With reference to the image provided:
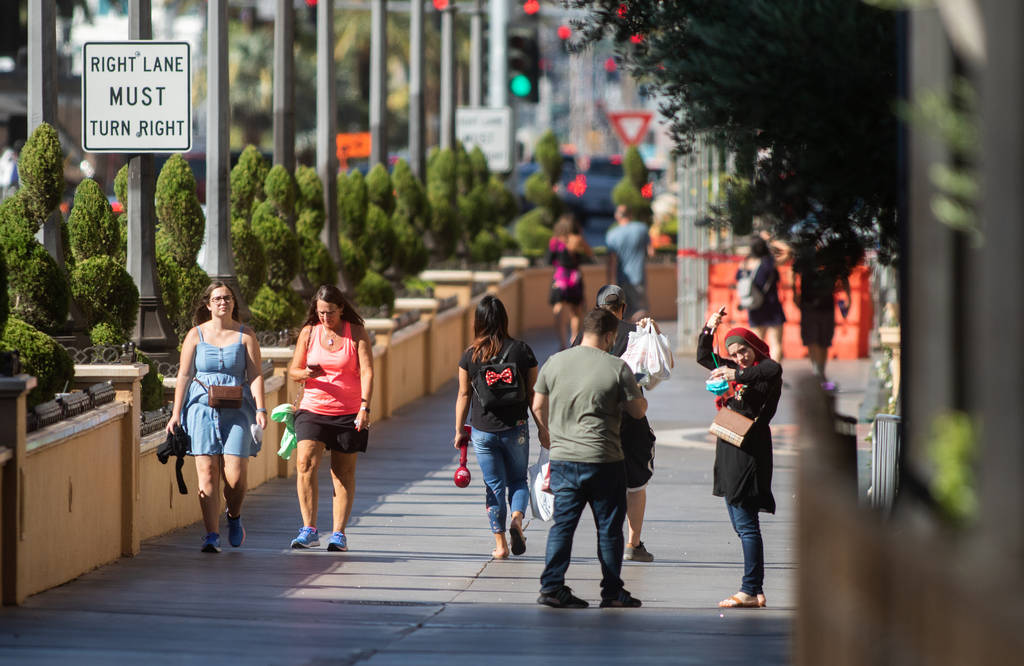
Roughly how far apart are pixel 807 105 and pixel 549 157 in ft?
90.2

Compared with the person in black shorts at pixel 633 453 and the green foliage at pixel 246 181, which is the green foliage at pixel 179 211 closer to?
the green foliage at pixel 246 181

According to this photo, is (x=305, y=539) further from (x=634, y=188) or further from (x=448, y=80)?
(x=634, y=188)

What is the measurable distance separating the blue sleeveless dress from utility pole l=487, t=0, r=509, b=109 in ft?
69.8

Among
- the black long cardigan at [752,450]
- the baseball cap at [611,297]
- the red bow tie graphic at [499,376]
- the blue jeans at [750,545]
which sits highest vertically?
the baseball cap at [611,297]

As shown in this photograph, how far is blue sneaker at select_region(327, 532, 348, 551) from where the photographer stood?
11069mm

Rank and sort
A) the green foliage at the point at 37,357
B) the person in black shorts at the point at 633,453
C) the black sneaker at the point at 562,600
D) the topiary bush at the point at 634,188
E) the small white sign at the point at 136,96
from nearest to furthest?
the black sneaker at the point at 562,600, the green foliage at the point at 37,357, the person in black shorts at the point at 633,453, the small white sign at the point at 136,96, the topiary bush at the point at 634,188

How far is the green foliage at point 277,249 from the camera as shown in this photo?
16703 millimetres

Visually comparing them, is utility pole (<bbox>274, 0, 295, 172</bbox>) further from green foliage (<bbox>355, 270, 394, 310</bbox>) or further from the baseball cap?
the baseball cap

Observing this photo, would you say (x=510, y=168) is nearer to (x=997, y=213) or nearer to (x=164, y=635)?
(x=164, y=635)

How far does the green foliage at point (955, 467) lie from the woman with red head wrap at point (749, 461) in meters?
4.88

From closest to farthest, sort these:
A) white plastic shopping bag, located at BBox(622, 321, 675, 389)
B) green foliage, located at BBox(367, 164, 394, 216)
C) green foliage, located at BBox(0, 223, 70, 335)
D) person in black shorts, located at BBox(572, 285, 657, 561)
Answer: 1. person in black shorts, located at BBox(572, 285, 657, 561)
2. white plastic shopping bag, located at BBox(622, 321, 675, 389)
3. green foliage, located at BBox(0, 223, 70, 335)
4. green foliage, located at BBox(367, 164, 394, 216)

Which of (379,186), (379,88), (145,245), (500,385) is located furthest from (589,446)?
(379,88)

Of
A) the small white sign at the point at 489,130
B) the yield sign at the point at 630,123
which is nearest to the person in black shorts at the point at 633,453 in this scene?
the small white sign at the point at 489,130


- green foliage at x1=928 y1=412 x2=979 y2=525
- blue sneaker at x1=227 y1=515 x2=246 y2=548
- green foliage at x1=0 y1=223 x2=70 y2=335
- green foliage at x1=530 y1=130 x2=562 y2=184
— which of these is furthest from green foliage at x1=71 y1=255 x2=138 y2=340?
green foliage at x1=530 y1=130 x2=562 y2=184
